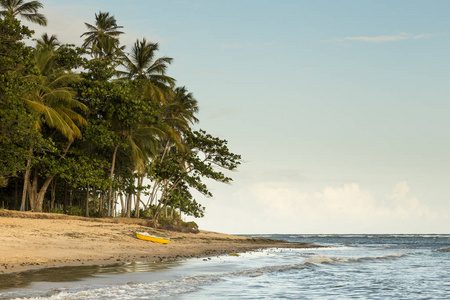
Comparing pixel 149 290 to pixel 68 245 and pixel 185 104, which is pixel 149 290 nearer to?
pixel 68 245

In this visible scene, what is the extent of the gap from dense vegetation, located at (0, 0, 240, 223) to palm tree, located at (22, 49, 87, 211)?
60 mm

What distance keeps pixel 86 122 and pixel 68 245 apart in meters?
11.7

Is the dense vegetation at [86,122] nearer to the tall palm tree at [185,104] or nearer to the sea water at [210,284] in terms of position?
the tall palm tree at [185,104]

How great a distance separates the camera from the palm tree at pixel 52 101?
24.3m

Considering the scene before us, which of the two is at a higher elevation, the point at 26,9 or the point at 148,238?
the point at 26,9

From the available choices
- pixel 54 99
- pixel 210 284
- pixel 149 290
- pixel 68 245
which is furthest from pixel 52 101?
pixel 149 290

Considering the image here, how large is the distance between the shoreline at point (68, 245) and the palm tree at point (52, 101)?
500 centimetres

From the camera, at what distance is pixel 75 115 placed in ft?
88.7

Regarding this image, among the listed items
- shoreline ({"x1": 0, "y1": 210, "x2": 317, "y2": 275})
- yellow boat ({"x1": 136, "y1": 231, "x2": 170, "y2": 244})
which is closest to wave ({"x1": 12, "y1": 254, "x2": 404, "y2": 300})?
shoreline ({"x1": 0, "y1": 210, "x2": 317, "y2": 275})

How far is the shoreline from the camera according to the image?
14.1 m

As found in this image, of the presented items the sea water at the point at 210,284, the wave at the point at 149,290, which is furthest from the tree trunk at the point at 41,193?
the wave at the point at 149,290

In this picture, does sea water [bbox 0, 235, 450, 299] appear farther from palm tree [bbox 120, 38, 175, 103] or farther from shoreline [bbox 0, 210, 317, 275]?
palm tree [bbox 120, 38, 175, 103]

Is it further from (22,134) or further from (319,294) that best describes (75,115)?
(319,294)

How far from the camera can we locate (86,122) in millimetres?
27828
